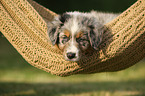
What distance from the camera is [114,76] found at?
261 inches

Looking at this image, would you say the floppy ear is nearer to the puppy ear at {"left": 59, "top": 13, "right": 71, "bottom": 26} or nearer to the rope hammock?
the puppy ear at {"left": 59, "top": 13, "right": 71, "bottom": 26}

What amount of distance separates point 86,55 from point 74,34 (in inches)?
11.0

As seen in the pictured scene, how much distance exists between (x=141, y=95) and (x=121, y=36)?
2356mm

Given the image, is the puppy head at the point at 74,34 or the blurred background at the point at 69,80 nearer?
the puppy head at the point at 74,34

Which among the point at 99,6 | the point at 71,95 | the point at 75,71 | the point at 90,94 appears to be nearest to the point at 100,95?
the point at 90,94

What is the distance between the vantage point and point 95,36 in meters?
2.61

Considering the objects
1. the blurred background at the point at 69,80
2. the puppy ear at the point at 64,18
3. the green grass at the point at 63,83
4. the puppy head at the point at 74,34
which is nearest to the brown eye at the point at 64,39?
the puppy head at the point at 74,34

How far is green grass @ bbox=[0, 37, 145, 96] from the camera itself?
4735mm

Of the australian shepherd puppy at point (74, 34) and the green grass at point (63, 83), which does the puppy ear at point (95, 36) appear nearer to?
the australian shepherd puppy at point (74, 34)

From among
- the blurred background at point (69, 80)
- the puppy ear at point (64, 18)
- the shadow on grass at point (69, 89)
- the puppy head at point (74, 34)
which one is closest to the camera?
the puppy head at point (74, 34)

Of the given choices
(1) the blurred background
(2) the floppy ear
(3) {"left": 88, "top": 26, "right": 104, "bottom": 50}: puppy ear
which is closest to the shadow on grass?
(1) the blurred background

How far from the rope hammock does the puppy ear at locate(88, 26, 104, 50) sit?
0.23ft

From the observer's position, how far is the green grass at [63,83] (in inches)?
186

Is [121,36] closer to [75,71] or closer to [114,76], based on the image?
[75,71]
